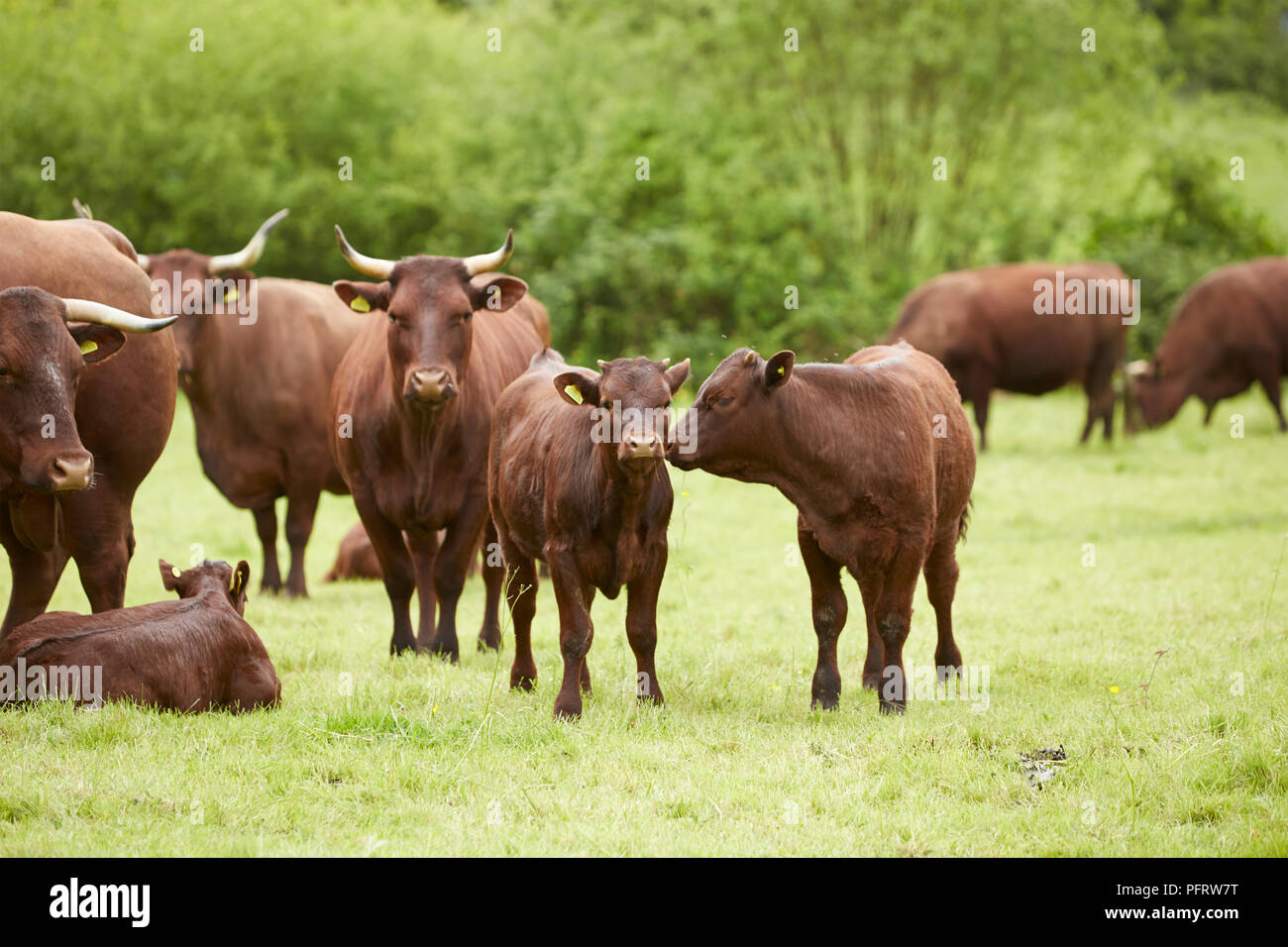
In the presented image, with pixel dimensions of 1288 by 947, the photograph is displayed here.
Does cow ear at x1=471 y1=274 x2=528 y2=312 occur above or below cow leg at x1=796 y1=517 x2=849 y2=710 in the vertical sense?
above

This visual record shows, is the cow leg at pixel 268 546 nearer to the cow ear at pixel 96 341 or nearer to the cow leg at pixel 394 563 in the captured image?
the cow leg at pixel 394 563

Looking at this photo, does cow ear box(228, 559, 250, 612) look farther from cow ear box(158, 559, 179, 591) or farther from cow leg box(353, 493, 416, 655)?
cow leg box(353, 493, 416, 655)

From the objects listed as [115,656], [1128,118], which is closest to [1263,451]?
[1128,118]

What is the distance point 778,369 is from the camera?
22.3 feet

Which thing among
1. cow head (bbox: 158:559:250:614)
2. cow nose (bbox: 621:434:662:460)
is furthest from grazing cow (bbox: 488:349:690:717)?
cow head (bbox: 158:559:250:614)

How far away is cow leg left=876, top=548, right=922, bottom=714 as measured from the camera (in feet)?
22.2

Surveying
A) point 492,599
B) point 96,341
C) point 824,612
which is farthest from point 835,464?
point 96,341

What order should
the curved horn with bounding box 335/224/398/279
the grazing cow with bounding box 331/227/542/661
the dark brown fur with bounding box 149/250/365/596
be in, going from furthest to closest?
the dark brown fur with bounding box 149/250/365/596
the curved horn with bounding box 335/224/398/279
the grazing cow with bounding box 331/227/542/661

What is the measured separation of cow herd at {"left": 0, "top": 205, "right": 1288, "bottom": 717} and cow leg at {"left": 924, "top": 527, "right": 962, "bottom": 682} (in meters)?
0.01

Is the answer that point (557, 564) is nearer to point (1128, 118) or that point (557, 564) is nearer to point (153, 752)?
point (153, 752)

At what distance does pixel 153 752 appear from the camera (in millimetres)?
5895
